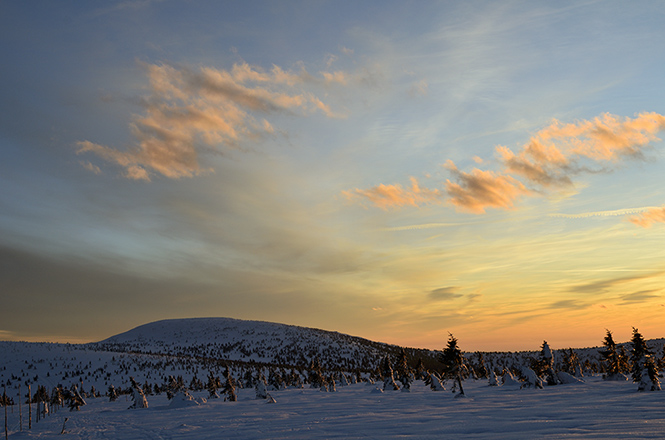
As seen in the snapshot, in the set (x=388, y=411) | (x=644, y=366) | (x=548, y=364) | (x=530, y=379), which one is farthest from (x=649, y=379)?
(x=388, y=411)

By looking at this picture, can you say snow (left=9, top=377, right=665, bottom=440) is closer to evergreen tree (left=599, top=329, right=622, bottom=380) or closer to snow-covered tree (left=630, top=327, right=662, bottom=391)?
snow-covered tree (left=630, top=327, right=662, bottom=391)

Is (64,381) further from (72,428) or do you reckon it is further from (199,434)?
(199,434)

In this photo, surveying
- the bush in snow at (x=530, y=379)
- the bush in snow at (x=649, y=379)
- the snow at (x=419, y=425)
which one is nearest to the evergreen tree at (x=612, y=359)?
the bush in snow at (x=530, y=379)

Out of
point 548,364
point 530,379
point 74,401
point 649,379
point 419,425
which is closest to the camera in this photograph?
point 419,425

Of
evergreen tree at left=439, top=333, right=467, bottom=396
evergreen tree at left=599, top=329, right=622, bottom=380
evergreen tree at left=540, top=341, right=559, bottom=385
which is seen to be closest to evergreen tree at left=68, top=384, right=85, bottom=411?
evergreen tree at left=439, top=333, right=467, bottom=396

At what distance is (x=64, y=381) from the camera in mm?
101188

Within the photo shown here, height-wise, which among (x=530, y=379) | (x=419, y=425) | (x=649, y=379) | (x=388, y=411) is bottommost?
(x=530, y=379)

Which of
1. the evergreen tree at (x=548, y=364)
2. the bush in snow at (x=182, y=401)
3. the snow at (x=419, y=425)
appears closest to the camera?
the snow at (x=419, y=425)

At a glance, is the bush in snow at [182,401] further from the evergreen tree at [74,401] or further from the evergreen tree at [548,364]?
the evergreen tree at [548,364]

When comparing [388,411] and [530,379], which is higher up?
[388,411]

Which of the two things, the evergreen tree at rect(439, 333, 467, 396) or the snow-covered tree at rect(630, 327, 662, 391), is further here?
the evergreen tree at rect(439, 333, 467, 396)

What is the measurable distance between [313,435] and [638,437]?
15.0 meters

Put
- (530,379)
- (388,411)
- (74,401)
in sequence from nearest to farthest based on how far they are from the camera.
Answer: (388,411), (530,379), (74,401)

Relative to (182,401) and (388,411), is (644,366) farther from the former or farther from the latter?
(182,401)
